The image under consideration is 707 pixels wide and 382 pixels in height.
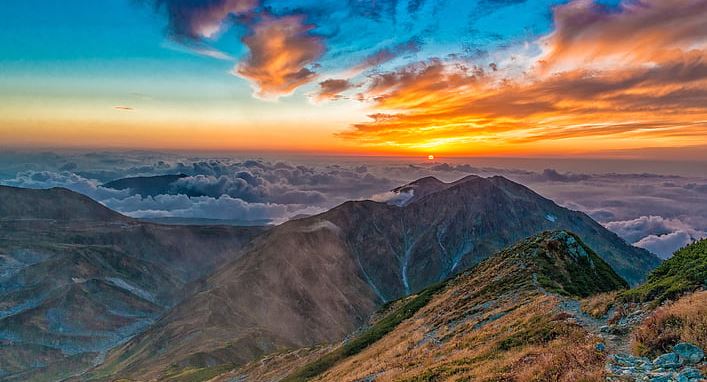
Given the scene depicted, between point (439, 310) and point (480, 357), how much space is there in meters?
48.1

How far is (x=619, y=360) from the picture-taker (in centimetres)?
1989

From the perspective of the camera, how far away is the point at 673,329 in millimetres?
20891

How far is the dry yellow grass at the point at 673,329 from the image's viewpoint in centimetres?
1989

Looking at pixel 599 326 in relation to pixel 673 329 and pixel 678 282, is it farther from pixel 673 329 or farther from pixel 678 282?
pixel 673 329

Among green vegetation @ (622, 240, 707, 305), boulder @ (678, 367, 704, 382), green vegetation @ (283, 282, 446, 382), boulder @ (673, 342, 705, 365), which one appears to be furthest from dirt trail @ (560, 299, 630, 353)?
green vegetation @ (283, 282, 446, 382)

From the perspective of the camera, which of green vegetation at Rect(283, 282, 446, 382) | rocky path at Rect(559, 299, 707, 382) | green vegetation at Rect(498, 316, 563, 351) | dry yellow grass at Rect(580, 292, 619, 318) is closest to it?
rocky path at Rect(559, 299, 707, 382)

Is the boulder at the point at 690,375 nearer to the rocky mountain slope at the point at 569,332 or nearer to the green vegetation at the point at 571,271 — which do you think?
the rocky mountain slope at the point at 569,332

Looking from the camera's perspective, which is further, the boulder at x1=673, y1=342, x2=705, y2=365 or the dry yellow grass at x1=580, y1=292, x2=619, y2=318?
the dry yellow grass at x1=580, y1=292, x2=619, y2=318

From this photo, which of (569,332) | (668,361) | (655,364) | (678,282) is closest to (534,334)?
(569,332)

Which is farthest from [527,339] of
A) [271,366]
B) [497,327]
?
[271,366]

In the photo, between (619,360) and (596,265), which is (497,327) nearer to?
(619,360)

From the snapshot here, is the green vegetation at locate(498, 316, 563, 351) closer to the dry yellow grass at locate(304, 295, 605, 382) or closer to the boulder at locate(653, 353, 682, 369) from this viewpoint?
the dry yellow grass at locate(304, 295, 605, 382)

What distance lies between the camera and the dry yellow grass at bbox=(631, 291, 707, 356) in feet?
65.3

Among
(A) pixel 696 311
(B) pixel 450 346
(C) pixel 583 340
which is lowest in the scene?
(B) pixel 450 346
